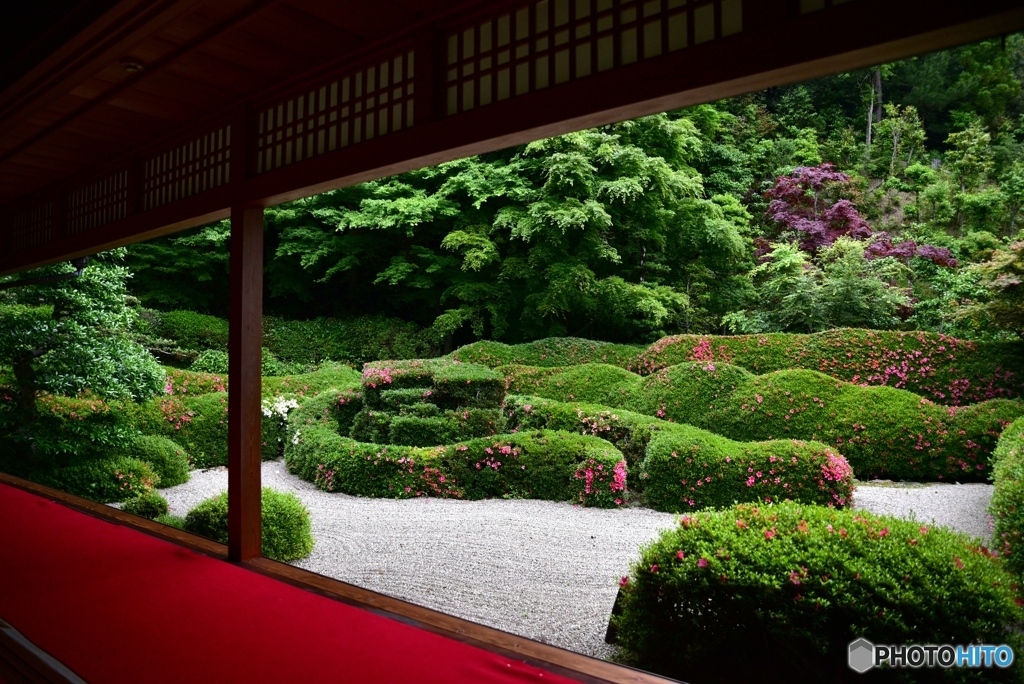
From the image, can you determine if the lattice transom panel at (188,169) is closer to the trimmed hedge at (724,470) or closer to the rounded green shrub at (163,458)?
the rounded green shrub at (163,458)

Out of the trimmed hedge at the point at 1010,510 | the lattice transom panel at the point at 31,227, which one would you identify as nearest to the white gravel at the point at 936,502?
the trimmed hedge at the point at 1010,510

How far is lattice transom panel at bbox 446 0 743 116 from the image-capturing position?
59.6 inches

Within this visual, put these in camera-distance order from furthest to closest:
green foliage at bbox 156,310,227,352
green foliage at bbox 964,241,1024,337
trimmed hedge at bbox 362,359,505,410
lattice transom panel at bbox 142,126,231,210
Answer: green foliage at bbox 156,310,227,352
trimmed hedge at bbox 362,359,505,410
green foliage at bbox 964,241,1024,337
lattice transom panel at bbox 142,126,231,210

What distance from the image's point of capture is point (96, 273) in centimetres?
561

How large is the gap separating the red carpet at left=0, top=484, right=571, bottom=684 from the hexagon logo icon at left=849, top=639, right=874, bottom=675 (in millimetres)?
1105

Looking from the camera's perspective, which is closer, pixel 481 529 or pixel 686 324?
pixel 481 529

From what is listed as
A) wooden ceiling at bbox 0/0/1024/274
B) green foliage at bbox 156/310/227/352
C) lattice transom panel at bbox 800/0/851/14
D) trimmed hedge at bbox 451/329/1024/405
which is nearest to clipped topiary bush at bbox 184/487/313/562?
wooden ceiling at bbox 0/0/1024/274

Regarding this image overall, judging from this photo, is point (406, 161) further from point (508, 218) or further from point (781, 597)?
point (508, 218)

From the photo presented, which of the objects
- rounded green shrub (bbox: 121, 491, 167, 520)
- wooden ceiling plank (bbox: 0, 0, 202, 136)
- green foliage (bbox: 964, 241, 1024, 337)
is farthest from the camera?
green foliage (bbox: 964, 241, 1024, 337)

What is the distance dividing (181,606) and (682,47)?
2.20 meters

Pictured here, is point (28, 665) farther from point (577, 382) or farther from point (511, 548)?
point (577, 382)

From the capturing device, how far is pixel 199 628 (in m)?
1.97

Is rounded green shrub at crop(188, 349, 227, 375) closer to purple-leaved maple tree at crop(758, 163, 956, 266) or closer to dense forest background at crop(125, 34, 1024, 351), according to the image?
dense forest background at crop(125, 34, 1024, 351)

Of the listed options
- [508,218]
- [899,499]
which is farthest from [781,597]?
[508,218]
